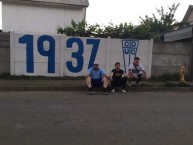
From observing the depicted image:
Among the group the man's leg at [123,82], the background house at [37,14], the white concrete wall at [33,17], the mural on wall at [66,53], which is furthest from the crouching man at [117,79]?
the background house at [37,14]

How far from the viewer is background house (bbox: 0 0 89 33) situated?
1978 cm

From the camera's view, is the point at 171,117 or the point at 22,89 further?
the point at 22,89

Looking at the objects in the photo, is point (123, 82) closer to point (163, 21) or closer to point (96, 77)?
point (96, 77)

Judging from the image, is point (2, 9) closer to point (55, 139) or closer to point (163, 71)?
point (163, 71)

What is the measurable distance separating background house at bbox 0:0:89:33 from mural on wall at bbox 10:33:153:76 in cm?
773

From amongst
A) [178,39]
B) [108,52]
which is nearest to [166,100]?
[108,52]

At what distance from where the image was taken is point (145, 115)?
7020 millimetres

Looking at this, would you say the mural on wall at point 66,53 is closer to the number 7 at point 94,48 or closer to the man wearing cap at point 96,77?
the number 7 at point 94,48

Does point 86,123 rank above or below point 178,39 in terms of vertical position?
below

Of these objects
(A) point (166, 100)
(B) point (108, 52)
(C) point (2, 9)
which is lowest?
(A) point (166, 100)

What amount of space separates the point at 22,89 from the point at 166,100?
15.6ft

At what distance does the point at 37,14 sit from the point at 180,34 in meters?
9.46

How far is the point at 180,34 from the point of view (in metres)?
15.2

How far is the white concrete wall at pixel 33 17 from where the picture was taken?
19844mm
